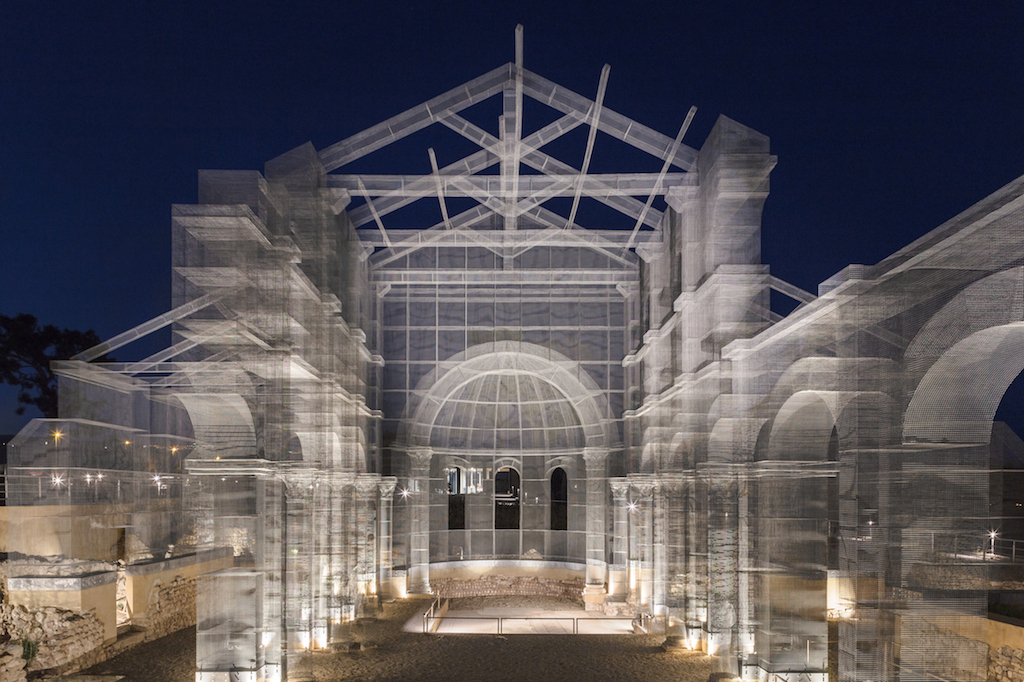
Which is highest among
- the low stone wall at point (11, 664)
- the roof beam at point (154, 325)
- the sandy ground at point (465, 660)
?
the roof beam at point (154, 325)

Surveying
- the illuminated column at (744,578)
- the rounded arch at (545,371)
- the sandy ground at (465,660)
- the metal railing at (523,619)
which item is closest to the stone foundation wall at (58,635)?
the sandy ground at (465,660)

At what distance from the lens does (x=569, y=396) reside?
1098 inches

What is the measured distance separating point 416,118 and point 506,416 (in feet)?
53.3

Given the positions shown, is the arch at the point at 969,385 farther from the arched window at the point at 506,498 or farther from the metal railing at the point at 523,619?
the arched window at the point at 506,498

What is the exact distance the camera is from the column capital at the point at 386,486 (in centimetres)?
2606

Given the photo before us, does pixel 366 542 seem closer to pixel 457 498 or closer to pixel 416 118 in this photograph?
pixel 457 498

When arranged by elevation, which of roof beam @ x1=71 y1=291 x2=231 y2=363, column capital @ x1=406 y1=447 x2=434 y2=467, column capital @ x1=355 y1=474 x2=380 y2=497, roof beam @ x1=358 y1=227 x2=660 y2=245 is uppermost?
roof beam @ x1=358 y1=227 x2=660 y2=245

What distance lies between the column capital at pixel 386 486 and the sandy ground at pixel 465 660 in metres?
5.81

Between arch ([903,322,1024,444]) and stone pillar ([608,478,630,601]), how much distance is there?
18.1 metres

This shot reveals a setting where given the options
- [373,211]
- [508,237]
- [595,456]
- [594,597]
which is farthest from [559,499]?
[373,211]

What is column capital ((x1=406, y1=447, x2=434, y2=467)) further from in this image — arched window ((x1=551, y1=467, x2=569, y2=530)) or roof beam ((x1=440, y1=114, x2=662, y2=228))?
roof beam ((x1=440, y1=114, x2=662, y2=228))

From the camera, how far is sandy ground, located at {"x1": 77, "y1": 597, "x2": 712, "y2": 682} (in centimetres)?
1609

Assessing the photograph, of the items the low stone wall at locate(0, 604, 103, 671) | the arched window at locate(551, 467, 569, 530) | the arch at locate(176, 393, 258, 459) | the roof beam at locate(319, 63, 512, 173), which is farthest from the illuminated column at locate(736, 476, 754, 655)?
the arched window at locate(551, 467, 569, 530)

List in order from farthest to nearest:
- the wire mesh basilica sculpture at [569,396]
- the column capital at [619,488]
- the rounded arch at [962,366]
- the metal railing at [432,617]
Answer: the column capital at [619,488]
the metal railing at [432,617]
the wire mesh basilica sculpture at [569,396]
the rounded arch at [962,366]
